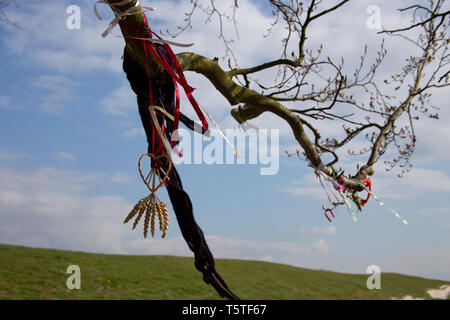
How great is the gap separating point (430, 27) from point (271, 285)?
40.4 ft

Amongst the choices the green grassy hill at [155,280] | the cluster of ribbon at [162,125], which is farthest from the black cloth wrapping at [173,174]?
the green grassy hill at [155,280]

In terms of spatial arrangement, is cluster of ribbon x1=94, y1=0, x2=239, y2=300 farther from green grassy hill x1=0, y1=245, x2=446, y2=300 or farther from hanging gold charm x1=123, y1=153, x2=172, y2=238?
green grassy hill x1=0, y1=245, x2=446, y2=300

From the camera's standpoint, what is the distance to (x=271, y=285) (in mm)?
15734

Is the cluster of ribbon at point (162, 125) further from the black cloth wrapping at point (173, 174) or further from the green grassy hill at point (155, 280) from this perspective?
the green grassy hill at point (155, 280)

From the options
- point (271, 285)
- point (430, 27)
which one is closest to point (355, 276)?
point (271, 285)

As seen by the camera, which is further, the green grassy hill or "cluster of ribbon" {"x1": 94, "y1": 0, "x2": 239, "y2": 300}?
the green grassy hill

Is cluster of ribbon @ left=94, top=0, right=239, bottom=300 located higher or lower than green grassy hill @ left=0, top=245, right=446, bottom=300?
higher

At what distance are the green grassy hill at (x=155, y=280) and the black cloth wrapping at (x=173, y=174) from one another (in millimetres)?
9340

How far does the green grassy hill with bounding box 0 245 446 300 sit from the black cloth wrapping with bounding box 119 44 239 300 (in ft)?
30.6

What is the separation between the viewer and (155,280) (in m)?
13.6

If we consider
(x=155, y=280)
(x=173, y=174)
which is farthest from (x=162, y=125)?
(x=155, y=280)

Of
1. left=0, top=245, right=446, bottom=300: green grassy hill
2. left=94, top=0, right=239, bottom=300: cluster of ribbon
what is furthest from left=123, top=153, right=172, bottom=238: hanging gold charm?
left=0, top=245, right=446, bottom=300: green grassy hill

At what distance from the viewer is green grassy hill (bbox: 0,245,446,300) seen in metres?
11.3
